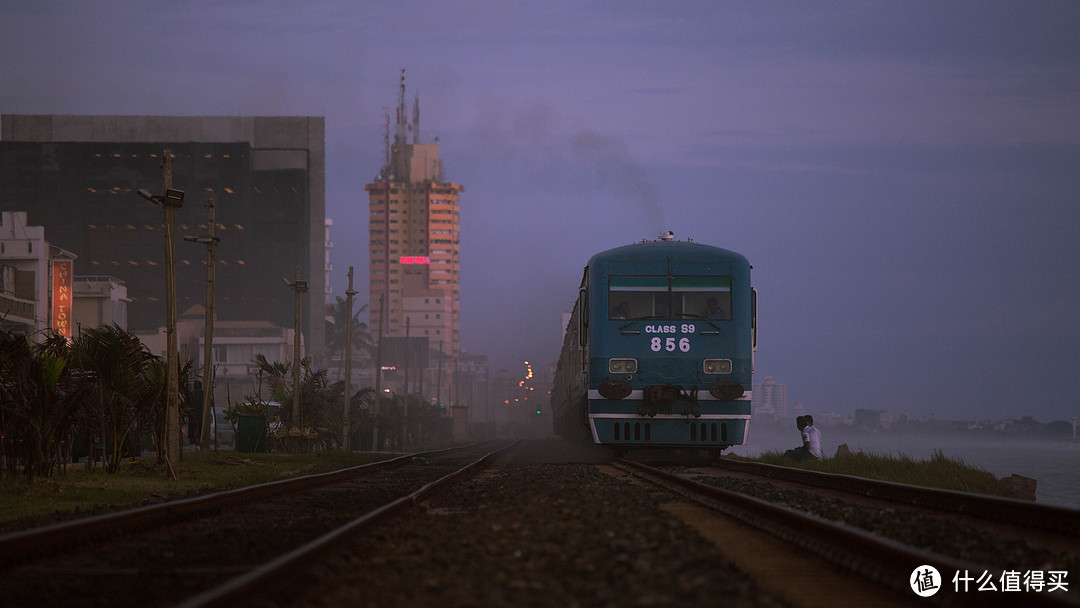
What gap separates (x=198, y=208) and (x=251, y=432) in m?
86.1

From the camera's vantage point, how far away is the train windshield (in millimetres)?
19969

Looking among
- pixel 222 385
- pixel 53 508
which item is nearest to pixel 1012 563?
pixel 53 508

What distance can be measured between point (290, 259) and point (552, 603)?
11122cm

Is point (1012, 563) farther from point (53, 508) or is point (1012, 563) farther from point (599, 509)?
point (53, 508)

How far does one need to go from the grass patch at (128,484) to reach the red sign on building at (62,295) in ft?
111

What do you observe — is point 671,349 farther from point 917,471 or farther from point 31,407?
point 31,407

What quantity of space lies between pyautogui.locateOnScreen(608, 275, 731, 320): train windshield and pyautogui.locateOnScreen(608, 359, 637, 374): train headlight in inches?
33.5

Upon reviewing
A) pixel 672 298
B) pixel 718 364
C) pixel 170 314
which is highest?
pixel 672 298

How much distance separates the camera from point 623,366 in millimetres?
19734

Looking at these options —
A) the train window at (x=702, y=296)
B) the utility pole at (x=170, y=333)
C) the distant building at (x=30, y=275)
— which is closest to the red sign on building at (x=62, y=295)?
the distant building at (x=30, y=275)

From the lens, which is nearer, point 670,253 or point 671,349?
point 671,349

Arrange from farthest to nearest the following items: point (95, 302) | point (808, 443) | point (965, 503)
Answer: point (95, 302) → point (808, 443) → point (965, 503)

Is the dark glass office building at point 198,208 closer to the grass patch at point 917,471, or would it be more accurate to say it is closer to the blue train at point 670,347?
the blue train at point 670,347


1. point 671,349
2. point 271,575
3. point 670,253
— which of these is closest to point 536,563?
point 271,575
